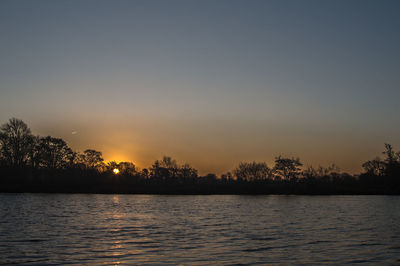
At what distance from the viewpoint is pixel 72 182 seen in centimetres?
11438

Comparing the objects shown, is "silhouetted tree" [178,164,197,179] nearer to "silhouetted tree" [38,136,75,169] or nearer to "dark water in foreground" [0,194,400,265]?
"silhouetted tree" [38,136,75,169]

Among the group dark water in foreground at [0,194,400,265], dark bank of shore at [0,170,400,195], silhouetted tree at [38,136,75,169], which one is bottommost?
dark water in foreground at [0,194,400,265]

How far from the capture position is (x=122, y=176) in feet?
446

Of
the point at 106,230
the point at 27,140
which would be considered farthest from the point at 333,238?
the point at 27,140

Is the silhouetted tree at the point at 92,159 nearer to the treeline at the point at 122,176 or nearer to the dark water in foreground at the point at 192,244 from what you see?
the treeline at the point at 122,176

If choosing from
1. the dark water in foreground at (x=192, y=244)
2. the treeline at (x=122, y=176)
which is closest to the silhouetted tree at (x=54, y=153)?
the treeline at (x=122, y=176)

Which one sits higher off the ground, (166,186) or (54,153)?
(54,153)

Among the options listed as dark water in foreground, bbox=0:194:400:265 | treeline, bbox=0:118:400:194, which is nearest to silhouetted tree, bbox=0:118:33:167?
treeline, bbox=0:118:400:194

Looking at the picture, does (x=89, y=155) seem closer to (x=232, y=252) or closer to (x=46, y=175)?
(x=46, y=175)

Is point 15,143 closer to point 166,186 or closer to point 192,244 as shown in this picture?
point 166,186

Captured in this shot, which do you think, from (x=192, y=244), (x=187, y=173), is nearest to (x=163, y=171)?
(x=187, y=173)

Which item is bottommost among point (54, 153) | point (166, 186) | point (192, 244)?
point (192, 244)

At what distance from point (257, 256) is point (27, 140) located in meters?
96.0

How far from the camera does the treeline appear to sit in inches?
3952
